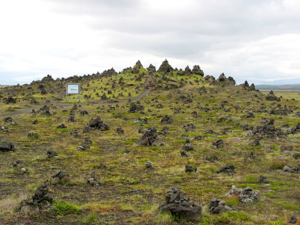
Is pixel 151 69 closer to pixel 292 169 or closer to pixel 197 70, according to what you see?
pixel 197 70

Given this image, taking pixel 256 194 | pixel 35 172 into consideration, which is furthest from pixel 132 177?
pixel 256 194

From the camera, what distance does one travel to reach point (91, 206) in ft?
42.9

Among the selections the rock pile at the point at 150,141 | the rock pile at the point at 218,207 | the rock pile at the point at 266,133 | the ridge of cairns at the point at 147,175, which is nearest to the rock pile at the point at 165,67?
the ridge of cairns at the point at 147,175

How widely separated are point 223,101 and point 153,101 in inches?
835

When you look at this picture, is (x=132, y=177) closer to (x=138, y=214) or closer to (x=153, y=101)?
(x=138, y=214)

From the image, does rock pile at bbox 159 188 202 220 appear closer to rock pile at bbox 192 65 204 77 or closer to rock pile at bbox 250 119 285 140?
rock pile at bbox 250 119 285 140

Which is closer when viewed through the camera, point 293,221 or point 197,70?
point 293,221

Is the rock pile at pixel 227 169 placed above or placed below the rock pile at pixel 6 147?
below

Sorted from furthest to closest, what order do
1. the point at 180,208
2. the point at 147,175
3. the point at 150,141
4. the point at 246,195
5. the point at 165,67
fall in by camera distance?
the point at 165,67 → the point at 150,141 → the point at 147,175 → the point at 246,195 → the point at 180,208

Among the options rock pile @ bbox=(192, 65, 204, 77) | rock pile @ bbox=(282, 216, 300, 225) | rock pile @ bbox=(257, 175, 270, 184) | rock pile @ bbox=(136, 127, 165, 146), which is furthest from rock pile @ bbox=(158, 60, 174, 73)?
rock pile @ bbox=(282, 216, 300, 225)

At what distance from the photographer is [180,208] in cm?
1188

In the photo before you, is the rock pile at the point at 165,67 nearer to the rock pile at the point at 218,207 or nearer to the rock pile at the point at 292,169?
the rock pile at the point at 292,169

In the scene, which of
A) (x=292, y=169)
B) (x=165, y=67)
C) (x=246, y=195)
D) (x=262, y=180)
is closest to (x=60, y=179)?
(x=246, y=195)

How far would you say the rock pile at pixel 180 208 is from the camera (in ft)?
38.6
